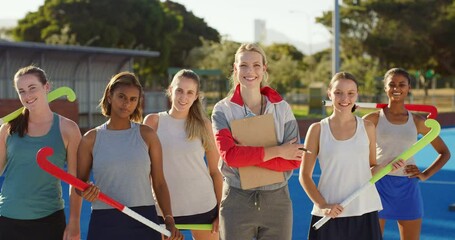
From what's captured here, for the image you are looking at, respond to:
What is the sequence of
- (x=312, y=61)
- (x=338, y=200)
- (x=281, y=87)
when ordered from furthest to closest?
(x=312, y=61), (x=281, y=87), (x=338, y=200)

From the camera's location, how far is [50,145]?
3924mm

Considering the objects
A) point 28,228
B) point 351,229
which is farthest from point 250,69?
point 28,228

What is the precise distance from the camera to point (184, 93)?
4.66 metres

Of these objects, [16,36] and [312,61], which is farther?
[312,61]

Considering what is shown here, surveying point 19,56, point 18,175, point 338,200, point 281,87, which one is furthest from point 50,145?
point 281,87

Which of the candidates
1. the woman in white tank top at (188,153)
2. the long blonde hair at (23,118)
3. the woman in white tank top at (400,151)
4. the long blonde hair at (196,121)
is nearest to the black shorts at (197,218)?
the woman in white tank top at (188,153)

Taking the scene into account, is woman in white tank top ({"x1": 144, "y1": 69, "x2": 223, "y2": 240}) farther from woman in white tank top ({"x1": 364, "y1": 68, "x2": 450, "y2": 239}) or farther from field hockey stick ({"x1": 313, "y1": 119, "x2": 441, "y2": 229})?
woman in white tank top ({"x1": 364, "y1": 68, "x2": 450, "y2": 239})

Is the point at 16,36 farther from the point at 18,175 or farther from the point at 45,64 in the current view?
the point at 18,175

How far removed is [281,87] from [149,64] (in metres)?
11.8

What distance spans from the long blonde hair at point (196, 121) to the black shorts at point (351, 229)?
2.93ft

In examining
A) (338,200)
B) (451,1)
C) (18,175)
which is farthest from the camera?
(451,1)

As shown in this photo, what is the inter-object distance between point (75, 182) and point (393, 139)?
2.67m

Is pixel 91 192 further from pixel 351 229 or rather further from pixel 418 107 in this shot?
pixel 418 107

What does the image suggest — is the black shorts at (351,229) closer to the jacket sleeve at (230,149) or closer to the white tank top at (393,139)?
the jacket sleeve at (230,149)
